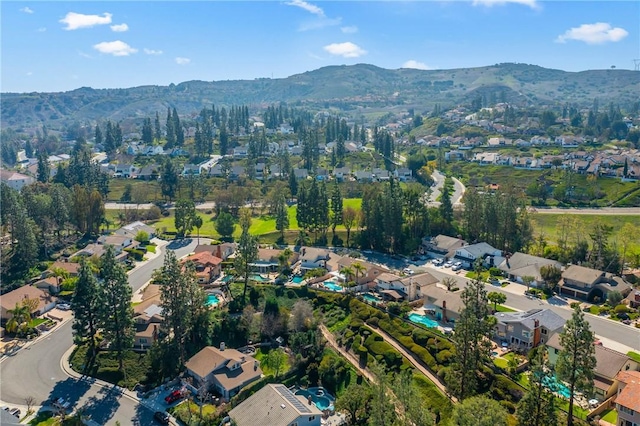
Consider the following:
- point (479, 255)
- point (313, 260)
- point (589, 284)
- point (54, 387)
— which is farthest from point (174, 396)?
point (589, 284)

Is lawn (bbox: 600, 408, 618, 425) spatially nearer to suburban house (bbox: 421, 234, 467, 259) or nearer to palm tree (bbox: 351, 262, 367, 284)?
palm tree (bbox: 351, 262, 367, 284)

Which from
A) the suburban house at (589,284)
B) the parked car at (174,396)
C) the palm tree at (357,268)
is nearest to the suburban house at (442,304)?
the palm tree at (357,268)

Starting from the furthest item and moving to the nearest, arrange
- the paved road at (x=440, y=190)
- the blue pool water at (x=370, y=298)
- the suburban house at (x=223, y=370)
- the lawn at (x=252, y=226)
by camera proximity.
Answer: the paved road at (x=440, y=190) → the lawn at (x=252, y=226) → the blue pool water at (x=370, y=298) → the suburban house at (x=223, y=370)

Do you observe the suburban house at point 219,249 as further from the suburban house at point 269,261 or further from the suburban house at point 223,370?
the suburban house at point 223,370

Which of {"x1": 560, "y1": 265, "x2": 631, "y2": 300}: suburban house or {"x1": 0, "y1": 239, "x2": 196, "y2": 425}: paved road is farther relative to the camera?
{"x1": 560, "y1": 265, "x2": 631, "y2": 300}: suburban house

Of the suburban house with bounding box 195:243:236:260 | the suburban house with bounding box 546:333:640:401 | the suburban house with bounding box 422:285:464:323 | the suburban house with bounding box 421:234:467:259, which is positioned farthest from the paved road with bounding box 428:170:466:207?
the suburban house with bounding box 546:333:640:401

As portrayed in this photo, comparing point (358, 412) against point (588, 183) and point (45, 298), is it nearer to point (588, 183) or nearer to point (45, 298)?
point (45, 298)

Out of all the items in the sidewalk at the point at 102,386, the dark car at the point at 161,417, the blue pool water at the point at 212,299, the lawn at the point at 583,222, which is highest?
the lawn at the point at 583,222
